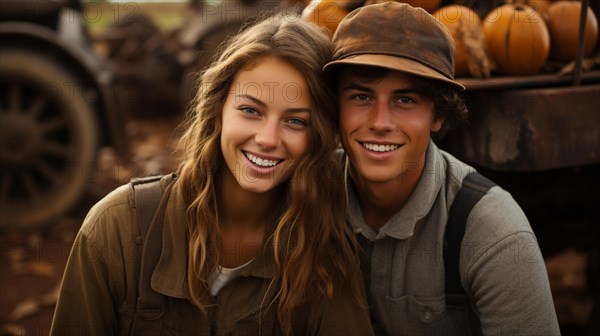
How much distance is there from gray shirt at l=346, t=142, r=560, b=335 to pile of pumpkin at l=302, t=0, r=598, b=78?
0.52 m

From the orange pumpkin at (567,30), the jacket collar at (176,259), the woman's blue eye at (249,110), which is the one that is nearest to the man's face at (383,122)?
the woman's blue eye at (249,110)

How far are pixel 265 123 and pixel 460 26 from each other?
41.6 inches

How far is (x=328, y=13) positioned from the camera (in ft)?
9.36

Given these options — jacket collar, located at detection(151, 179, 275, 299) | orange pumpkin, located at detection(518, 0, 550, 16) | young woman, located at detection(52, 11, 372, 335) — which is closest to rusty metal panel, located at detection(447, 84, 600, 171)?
orange pumpkin, located at detection(518, 0, 550, 16)

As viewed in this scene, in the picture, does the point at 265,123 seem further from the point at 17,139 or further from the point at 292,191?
the point at 17,139

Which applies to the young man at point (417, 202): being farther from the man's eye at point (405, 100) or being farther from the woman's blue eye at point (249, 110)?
the woman's blue eye at point (249, 110)

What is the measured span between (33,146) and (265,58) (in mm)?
3392

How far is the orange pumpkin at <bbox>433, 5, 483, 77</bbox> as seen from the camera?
273cm

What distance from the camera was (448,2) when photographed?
10.0 feet

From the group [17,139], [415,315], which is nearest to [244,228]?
[415,315]

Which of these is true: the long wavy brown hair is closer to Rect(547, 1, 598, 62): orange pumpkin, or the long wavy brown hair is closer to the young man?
the young man

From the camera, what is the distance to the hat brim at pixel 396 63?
2184mm

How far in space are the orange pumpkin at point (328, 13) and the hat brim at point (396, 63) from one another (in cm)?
61

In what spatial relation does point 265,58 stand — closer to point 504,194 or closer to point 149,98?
point 504,194
